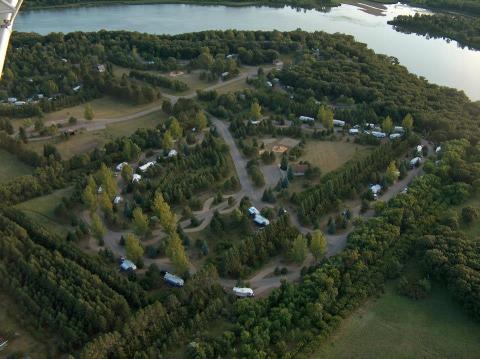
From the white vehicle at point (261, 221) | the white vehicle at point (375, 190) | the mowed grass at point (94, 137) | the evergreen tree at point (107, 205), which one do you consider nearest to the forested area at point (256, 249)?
the white vehicle at point (261, 221)

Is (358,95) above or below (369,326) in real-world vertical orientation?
above

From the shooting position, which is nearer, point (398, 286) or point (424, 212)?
point (398, 286)

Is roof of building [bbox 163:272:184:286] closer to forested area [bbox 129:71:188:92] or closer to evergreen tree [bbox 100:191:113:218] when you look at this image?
evergreen tree [bbox 100:191:113:218]

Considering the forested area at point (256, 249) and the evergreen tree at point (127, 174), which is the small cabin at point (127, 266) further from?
the evergreen tree at point (127, 174)

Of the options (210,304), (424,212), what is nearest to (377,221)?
(424,212)

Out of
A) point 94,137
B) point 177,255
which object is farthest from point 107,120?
point 177,255

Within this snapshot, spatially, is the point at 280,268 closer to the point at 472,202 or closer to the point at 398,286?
the point at 398,286

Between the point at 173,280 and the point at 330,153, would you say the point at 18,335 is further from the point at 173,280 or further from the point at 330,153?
the point at 330,153
